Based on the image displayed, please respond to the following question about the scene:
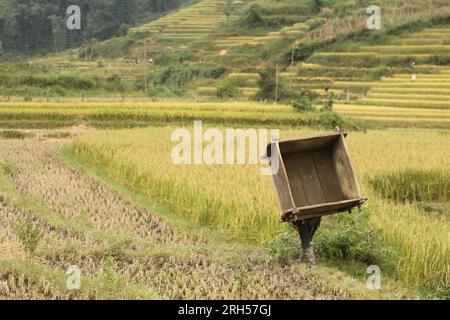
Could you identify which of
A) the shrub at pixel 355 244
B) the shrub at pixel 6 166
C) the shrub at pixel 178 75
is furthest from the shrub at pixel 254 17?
the shrub at pixel 355 244

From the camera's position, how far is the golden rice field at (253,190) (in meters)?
6.33

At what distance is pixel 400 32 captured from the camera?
38812 millimetres

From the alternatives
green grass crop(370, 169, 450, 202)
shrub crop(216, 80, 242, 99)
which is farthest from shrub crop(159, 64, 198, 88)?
green grass crop(370, 169, 450, 202)

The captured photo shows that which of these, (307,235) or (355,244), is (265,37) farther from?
(307,235)

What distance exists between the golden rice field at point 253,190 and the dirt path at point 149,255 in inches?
23.3

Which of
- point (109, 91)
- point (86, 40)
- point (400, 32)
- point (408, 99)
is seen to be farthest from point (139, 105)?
point (86, 40)

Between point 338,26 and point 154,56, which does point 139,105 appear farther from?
point 154,56

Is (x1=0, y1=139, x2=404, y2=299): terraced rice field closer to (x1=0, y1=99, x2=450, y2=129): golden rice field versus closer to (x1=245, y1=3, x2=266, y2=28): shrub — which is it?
(x1=0, y1=99, x2=450, y2=129): golden rice field

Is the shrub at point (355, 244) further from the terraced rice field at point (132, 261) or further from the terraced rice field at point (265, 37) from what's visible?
the terraced rice field at point (265, 37)

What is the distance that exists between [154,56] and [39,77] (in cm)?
1708

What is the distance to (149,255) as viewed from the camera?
6.68m

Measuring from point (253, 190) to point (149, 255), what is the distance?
105 inches

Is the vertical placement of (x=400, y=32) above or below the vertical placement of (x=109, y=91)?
A: above

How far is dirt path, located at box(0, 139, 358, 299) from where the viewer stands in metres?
5.71
